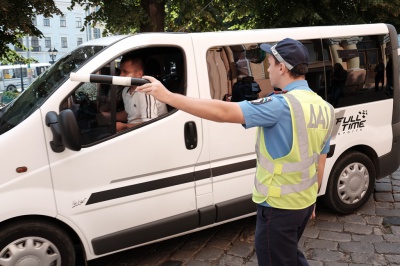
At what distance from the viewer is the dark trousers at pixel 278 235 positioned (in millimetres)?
2346

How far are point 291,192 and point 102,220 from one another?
172 centimetres

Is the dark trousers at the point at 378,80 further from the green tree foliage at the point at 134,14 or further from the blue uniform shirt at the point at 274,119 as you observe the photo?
the green tree foliage at the point at 134,14

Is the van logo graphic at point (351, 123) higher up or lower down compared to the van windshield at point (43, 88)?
lower down

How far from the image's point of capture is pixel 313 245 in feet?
13.9

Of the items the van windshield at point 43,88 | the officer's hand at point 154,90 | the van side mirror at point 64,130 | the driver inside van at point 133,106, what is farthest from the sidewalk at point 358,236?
the van windshield at point 43,88

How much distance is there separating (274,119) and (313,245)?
252 centimetres

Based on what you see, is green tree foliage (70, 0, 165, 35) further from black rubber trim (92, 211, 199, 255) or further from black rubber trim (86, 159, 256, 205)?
black rubber trim (92, 211, 199, 255)

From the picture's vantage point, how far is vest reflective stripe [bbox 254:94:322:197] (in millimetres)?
2176

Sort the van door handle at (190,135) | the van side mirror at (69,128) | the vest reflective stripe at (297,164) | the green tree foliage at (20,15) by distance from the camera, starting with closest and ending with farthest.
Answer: the vest reflective stripe at (297,164)
the van side mirror at (69,128)
the van door handle at (190,135)
the green tree foliage at (20,15)

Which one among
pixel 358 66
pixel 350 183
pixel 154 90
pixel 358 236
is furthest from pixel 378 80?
pixel 154 90

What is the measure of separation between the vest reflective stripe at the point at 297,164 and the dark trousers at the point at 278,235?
117 millimetres

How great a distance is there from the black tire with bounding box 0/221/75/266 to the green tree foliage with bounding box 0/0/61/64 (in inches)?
290

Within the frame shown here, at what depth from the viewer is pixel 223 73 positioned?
3.85m

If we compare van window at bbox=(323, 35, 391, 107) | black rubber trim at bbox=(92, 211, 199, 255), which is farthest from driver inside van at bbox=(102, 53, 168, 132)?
van window at bbox=(323, 35, 391, 107)
